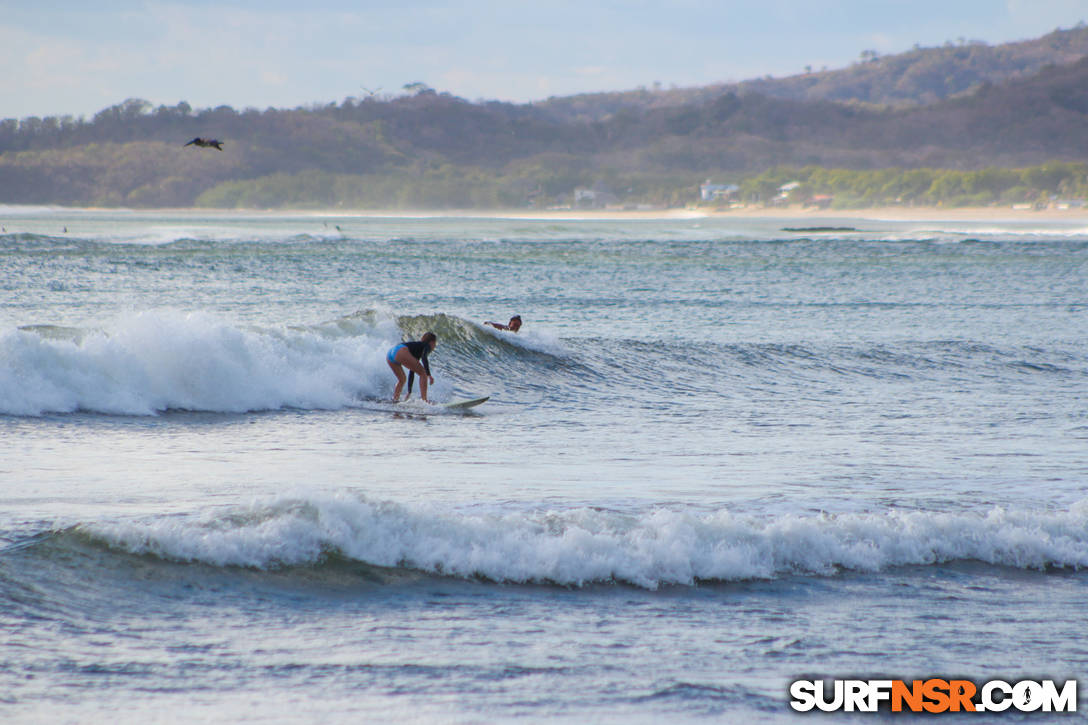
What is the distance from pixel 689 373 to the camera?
17.5 m

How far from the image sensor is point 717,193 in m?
190

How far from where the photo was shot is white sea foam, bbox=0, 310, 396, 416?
486 inches

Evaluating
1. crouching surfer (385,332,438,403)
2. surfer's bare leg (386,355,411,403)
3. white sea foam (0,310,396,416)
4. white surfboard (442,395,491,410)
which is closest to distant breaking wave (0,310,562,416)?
white sea foam (0,310,396,416)

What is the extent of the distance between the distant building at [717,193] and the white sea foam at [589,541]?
604 ft

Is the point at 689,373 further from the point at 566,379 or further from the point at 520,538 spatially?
the point at 520,538

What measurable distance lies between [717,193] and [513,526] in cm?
18887

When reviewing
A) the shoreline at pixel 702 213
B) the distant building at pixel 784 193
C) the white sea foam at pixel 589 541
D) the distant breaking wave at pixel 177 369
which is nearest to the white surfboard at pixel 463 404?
the distant breaking wave at pixel 177 369

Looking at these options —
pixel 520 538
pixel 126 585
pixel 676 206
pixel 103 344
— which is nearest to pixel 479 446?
pixel 520 538

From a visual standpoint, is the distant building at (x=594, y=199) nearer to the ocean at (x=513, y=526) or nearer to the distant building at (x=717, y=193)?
the distant building at (x=717, y=193)

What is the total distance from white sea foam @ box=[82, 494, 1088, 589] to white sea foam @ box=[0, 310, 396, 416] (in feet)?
20.6

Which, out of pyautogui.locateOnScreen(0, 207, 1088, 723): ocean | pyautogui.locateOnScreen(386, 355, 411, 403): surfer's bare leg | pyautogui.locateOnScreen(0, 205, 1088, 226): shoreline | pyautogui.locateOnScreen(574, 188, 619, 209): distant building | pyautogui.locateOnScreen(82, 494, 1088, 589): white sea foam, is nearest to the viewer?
pyautogui.locateOnScreen(0, 207, 1088, 723): ocean

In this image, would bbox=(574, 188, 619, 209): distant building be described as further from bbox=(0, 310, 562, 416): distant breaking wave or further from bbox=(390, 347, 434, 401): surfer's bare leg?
bbox=(390, 347, 434, 401): surfer's bare leg

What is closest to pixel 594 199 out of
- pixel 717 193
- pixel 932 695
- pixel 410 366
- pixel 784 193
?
pixel 717 193

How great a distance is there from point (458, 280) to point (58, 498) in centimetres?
3150
